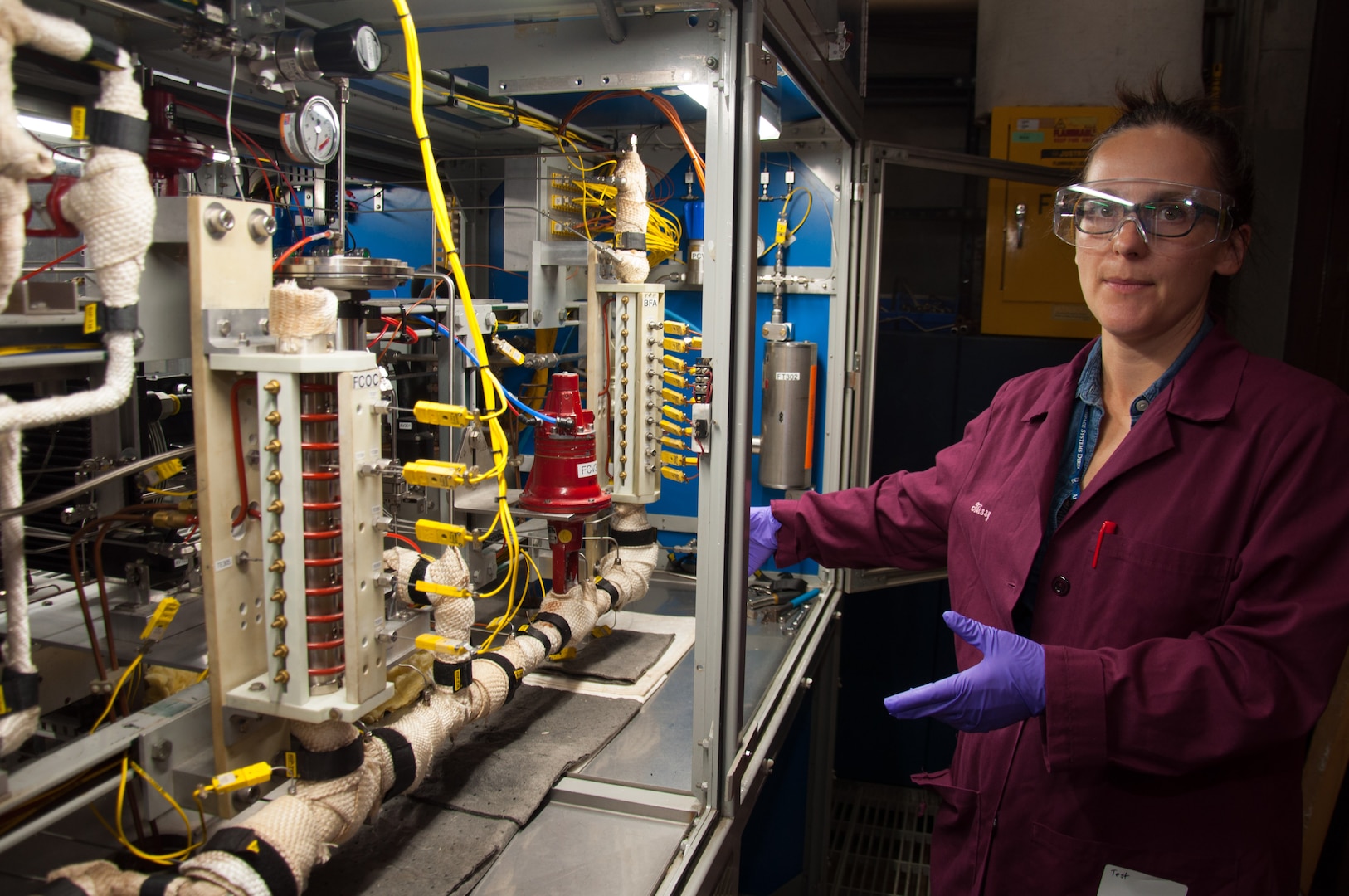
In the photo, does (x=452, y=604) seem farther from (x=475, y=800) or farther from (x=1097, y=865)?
(x=1097, y=865)

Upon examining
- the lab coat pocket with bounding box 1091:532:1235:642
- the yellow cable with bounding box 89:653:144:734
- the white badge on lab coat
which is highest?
the lab coat pocket with bounding box 1091:532:1235:642

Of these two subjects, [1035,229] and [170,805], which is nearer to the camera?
[170,805]

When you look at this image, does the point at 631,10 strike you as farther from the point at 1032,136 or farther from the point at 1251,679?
the point at 1032,136

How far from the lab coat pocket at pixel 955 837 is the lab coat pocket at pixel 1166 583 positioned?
16.8 inches

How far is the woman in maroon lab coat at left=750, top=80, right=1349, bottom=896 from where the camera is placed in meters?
1.15

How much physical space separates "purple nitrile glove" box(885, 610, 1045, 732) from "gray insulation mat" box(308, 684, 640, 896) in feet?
2.54

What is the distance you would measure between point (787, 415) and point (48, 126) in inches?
79.9

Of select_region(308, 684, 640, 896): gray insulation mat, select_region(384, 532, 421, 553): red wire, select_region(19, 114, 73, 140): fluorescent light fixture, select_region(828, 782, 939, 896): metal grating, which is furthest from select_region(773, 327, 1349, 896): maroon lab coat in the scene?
select_region(828, 782, 939, 896): metal grating

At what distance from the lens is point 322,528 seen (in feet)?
3.81

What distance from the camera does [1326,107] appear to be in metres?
3.42

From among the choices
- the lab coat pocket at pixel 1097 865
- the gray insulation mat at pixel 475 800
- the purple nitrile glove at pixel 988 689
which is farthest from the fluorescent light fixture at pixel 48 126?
the lab coat pocket at pixel 1097 865

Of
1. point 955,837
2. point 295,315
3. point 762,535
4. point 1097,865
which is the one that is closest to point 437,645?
point 295,315

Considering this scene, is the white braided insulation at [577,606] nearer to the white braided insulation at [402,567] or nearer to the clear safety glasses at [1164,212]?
the white braided insulation at [402,567]

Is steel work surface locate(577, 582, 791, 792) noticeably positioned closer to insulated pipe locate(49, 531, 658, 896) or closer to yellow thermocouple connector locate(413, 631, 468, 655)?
insulated pipe locate(49, 531, 658, 896)
